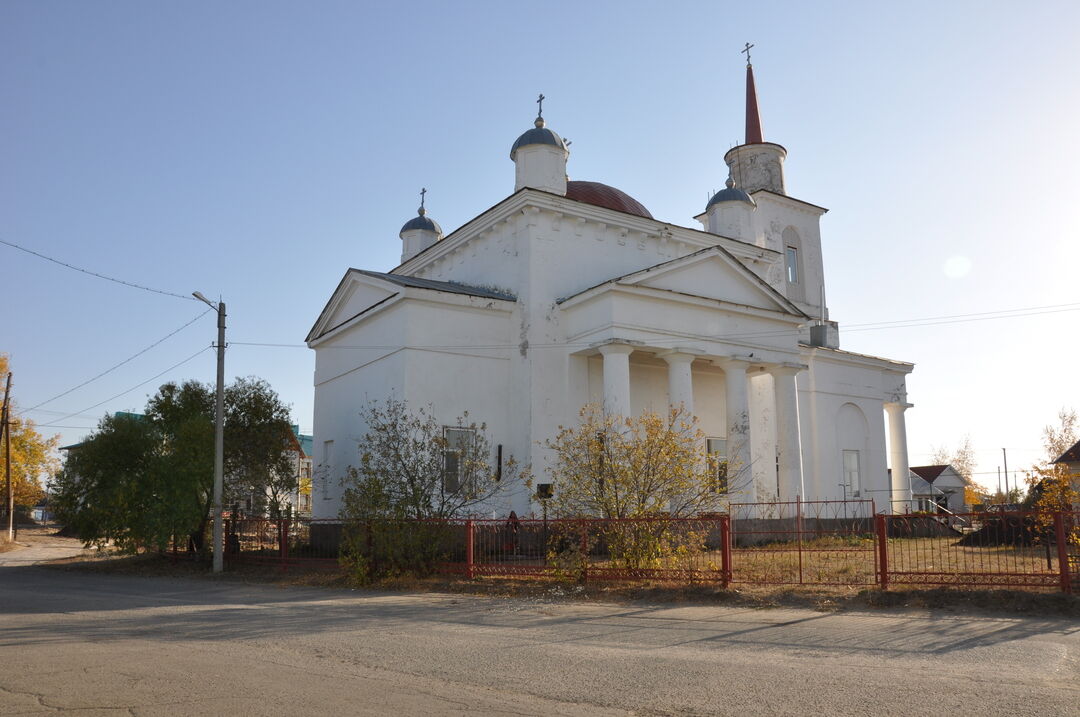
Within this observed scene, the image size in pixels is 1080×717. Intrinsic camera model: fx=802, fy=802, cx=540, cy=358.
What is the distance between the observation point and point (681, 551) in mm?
13117

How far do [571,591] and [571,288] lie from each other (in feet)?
36.5

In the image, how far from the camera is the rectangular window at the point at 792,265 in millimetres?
33062

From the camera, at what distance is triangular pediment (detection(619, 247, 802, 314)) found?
71.1 ft

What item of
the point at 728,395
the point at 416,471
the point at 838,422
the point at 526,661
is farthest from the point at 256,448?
the point at 838,422

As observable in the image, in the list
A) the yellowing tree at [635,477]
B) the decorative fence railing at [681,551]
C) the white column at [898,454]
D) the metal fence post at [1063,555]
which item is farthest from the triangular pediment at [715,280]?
the metal fence post at [1063,555]

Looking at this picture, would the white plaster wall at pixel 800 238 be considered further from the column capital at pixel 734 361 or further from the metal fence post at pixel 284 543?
the metal fence post at pixel 284 543

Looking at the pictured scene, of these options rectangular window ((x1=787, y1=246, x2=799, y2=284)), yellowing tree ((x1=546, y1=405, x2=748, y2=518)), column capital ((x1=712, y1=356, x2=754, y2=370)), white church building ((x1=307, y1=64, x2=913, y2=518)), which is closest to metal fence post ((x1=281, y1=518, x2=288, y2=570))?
white church building ((x1=307, y1=64, x2=913, y2=518))

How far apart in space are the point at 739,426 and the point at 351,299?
39.1ft

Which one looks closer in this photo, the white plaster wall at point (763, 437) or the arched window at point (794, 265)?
the white plaster wall at point (763, 437)

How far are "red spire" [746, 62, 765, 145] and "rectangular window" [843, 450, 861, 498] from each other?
13.2 meters

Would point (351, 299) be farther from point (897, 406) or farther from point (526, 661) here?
point (897, 406)

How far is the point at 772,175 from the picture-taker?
3303cm

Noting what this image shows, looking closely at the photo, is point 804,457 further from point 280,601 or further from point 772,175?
point 280,601

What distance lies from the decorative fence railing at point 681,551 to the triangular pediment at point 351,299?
6.53m
